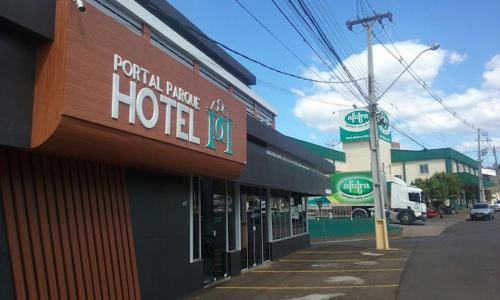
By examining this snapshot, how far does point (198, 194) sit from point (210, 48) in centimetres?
499

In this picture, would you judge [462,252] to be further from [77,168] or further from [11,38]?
[11,38]

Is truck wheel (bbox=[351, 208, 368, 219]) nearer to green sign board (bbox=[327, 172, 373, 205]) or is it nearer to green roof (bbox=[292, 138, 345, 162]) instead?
green sign board (bbox=[327, 172, 373, 205])

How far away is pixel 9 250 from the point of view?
644cm

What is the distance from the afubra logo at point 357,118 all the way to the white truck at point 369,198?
17.6m

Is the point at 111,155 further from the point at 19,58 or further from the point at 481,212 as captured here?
the point at 481,212

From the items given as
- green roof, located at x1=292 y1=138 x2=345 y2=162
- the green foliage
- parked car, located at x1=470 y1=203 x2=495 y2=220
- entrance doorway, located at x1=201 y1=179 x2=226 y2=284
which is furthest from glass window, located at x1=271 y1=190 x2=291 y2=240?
green roof, located at x1=292 y1=138 x2=345 y2=162

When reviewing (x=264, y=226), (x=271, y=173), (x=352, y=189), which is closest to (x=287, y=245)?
(x=264, y=226)

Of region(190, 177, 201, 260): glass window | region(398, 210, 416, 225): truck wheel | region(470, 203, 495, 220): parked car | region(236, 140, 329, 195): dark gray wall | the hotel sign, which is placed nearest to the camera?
the hotel sign

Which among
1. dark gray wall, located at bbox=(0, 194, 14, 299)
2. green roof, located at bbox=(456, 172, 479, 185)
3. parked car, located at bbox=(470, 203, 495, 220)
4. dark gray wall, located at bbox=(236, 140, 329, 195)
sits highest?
green roof, located at bbox=(456, 172, 479, 185)

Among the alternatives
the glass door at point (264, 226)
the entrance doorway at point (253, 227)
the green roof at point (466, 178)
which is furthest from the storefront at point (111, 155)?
the green roof at point (466, 178)

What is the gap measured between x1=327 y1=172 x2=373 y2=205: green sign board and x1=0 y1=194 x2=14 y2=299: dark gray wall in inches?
1590

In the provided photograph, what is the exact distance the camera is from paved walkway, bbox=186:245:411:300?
11.0 metres

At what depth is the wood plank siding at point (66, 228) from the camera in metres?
6.62

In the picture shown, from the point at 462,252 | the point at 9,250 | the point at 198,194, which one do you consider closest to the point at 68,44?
the point at 9,250
